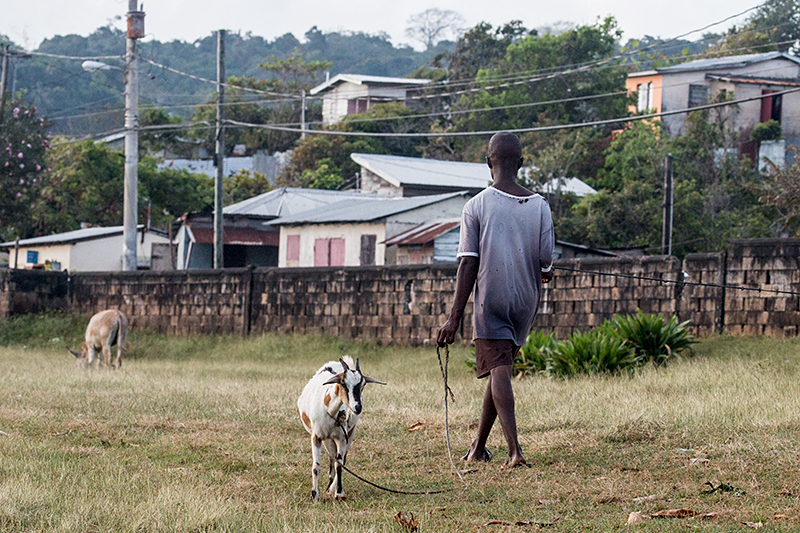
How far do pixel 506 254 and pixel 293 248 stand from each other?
22.0m

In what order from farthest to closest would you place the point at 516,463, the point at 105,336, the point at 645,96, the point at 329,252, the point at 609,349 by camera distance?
the point at 645,96 → the point at 329,252 → the point at 105,336 → the point at 609,349 → the point at 516,463

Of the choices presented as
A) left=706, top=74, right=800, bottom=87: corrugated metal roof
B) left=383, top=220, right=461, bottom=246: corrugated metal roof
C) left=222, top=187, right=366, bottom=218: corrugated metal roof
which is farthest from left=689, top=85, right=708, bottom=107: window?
left=383, top=220, right=461, bottom=246: corrugated metal roof

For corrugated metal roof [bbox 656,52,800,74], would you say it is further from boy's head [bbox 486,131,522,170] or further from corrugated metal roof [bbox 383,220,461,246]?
boy's head [bbox 486,131,522,170]

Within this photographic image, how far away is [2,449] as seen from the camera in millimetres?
7422

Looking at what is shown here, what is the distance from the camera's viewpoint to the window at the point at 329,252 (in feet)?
87.1

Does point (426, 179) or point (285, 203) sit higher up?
point (426, 179)

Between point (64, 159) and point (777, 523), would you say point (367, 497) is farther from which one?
point (64, 159)

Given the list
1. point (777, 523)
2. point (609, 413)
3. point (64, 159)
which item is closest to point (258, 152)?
point (64, 159)

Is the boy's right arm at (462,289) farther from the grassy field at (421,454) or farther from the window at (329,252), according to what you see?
the window at (329,252)

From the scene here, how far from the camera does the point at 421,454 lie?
739cm

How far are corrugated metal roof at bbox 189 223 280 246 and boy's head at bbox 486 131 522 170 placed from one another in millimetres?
23453

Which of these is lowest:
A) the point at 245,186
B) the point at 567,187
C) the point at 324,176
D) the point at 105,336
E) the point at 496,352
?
the point at 105,336

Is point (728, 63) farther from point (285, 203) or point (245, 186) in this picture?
point (245, 186)

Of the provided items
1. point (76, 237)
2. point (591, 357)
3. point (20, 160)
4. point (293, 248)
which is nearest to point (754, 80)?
point (293, 248)
